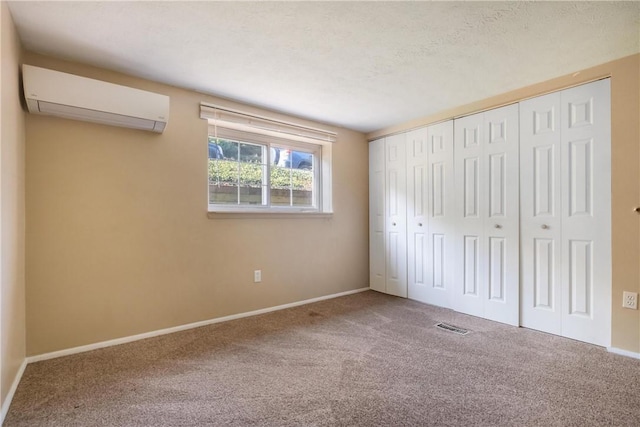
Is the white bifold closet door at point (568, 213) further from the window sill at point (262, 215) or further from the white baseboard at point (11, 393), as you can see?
the white baseboard at point (11, 393)

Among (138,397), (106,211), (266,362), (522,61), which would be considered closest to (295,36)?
(522,61)

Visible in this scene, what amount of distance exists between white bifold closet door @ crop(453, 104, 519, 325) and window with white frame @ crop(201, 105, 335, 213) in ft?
4.86

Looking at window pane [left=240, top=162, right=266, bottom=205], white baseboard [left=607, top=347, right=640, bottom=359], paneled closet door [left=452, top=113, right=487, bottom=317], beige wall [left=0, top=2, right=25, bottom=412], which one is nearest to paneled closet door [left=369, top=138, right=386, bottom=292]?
paneled closet door [left=452, top=113, right=487, bottom=317]

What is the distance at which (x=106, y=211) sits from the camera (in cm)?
236

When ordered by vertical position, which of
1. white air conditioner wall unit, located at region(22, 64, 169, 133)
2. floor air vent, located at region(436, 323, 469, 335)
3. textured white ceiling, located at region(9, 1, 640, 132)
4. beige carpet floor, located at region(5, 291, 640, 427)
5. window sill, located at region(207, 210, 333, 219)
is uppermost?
textured white ceiling, located at region(9, 1, 640, 132)

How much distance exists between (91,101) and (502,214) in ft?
10.9

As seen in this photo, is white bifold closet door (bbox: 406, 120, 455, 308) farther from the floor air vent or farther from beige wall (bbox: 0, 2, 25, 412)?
beige wall (bbox: 0, 2, 25, 412)

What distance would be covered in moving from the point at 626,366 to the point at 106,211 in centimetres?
368

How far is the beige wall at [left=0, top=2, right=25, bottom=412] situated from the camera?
1.55m

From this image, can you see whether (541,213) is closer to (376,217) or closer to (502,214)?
(502,214)

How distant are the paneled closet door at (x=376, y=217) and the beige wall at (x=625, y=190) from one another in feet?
7.02

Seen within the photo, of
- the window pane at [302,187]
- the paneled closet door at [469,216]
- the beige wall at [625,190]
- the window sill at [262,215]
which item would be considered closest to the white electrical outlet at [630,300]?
the beige wall at [625,190]

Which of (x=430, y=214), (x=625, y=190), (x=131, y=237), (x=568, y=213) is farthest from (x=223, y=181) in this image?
(x=625, y=190)

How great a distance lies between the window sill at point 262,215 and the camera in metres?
2.90
